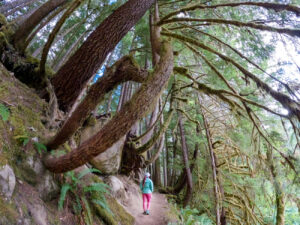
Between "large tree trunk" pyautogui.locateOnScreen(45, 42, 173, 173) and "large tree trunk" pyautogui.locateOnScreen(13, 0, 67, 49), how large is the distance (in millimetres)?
3377

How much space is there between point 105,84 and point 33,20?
3.00 meters

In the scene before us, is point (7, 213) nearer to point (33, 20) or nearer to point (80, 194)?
point (80, 194)

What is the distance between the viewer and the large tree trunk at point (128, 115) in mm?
2461

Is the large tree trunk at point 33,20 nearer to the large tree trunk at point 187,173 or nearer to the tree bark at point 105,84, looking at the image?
the tree bark at point 105,84

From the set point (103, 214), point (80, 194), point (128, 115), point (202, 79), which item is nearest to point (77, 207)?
point (80, 194)

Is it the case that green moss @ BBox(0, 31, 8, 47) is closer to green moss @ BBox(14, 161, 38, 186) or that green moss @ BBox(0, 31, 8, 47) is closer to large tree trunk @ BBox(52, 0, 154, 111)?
large tree trunk @ BBox(52, 0, 154, 111)

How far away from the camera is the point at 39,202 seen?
2.78 meters

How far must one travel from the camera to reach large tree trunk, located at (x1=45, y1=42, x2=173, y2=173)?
2.46 meters

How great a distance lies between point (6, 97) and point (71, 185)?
214 centimetres

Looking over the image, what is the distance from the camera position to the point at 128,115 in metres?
2.46

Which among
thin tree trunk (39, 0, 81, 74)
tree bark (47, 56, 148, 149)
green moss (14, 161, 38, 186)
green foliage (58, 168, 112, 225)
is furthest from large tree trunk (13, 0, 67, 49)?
green foliage (58, 168, 112, 225)

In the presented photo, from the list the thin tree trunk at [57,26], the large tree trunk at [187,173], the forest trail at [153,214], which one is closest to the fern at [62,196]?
the thin tree trunk at [57,26]

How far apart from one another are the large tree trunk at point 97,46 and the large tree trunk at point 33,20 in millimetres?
1125

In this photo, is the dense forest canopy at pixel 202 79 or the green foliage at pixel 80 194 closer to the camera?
the dense forest canopy at pixel 202 79
